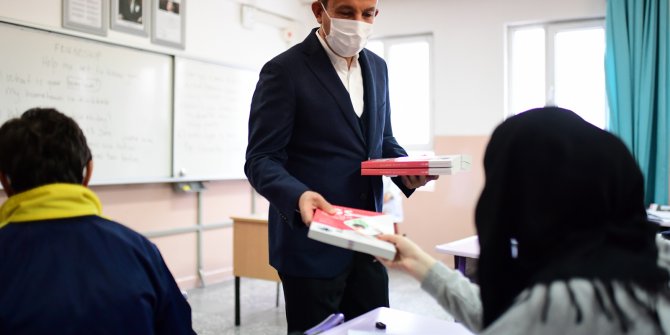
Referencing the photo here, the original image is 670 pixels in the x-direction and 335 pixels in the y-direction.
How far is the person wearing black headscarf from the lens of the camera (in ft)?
2.56

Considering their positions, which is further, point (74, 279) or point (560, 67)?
point (560, 67)

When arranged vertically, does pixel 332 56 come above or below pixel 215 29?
below

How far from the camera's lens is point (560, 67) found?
4812 millimetres

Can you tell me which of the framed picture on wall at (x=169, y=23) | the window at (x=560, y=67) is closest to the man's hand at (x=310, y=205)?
the framed picture on wall at (x=169, y=23)

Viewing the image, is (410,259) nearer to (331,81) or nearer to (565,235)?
(565,235)

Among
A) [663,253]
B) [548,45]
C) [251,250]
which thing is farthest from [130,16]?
[663,253]

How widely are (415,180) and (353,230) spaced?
0.42m

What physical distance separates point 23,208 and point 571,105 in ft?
15.4

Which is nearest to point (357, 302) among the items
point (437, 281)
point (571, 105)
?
point (437, 281)

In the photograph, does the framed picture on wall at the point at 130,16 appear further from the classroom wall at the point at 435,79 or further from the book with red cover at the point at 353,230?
the book with red cover at the point at 353,230

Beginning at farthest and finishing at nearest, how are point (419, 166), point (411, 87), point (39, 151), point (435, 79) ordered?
point (411, 87)
point (435, 79)
point (419, 166)
point (39, 151)

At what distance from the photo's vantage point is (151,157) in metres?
4.04

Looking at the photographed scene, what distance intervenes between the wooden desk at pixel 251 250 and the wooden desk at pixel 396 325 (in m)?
2.07

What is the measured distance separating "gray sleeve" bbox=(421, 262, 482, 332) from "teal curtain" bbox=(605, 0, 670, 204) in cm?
382
